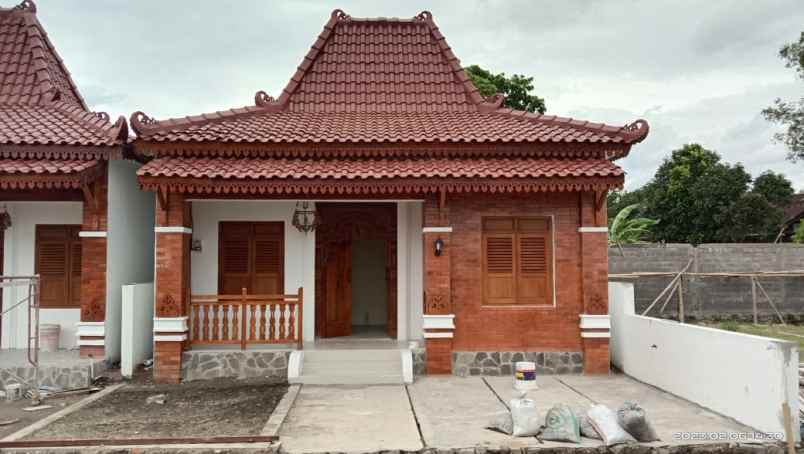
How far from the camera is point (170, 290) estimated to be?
840 cm

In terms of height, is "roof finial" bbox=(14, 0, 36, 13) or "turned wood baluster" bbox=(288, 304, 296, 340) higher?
"roof finial" bbox=(14, 0, 36, 13)

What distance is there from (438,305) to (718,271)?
9.69m

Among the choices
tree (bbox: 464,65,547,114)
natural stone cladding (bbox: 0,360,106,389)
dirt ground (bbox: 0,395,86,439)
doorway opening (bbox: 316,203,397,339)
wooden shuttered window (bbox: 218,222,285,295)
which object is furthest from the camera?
tree (bbox: 464,65,547,114)

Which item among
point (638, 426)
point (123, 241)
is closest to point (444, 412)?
point (638, 426)

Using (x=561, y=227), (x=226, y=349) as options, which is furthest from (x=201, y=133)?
(x=561, y=227)

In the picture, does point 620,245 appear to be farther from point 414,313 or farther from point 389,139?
point 389,139

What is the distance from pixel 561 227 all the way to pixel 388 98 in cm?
407

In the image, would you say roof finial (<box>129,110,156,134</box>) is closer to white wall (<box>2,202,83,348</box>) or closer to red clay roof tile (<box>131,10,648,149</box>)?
red clay roof tile (<box>131,10,648,149</box>)

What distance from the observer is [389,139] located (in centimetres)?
873

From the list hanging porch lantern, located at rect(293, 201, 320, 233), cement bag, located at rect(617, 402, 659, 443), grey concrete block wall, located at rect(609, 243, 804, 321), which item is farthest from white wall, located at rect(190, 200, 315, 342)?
grey concrete block wall, located at rect(609, 243, 804, 321)

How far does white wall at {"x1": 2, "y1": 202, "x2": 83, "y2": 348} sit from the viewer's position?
9172 millimetres

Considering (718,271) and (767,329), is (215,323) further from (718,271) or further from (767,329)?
(718,271)

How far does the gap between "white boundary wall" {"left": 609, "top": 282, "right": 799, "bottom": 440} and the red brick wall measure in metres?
0.81

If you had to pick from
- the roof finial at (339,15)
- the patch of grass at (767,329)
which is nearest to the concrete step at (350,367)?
the roof finial at (339,15)
